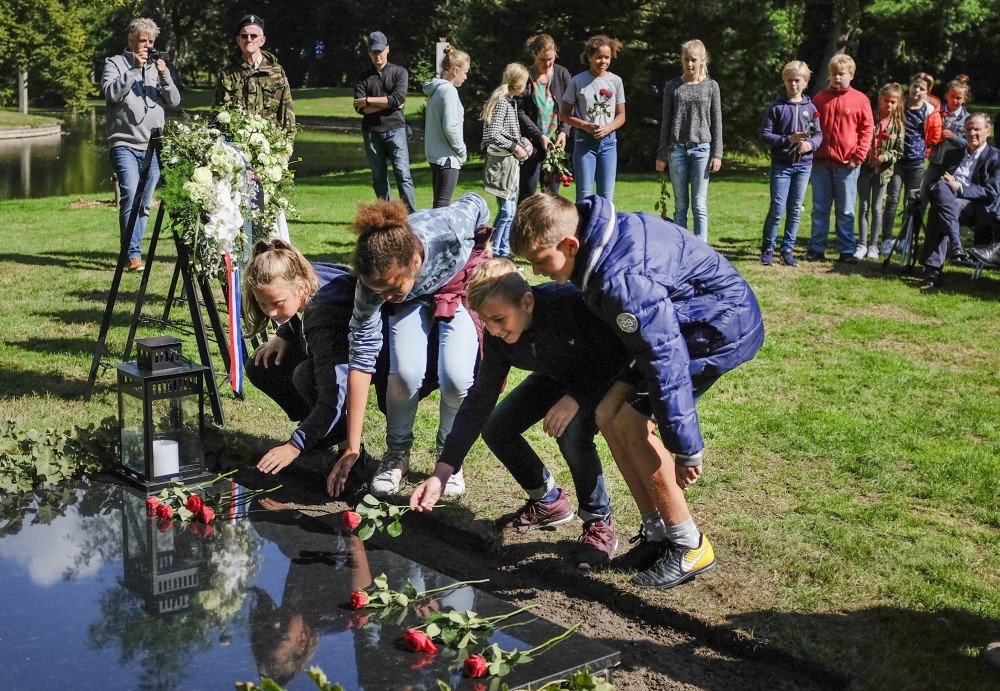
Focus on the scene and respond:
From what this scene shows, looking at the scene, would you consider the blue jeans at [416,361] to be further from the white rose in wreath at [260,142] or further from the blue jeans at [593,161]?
the blue jeans at [593,161]

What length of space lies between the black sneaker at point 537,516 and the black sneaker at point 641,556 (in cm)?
42

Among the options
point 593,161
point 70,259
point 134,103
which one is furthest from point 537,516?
point 70,259

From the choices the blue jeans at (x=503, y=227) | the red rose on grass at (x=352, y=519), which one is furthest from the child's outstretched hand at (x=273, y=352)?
the blue jeans at (x=503, y=227)

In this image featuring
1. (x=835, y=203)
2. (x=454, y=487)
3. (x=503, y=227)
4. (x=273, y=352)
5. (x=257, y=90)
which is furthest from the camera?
(x=835, y=203)

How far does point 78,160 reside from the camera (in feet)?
80.0

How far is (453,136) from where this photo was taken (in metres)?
9.90

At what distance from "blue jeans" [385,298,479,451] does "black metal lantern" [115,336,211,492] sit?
818mm

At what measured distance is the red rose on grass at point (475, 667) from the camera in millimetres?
3072

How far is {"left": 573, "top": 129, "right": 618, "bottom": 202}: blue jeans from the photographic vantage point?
988 centimetres

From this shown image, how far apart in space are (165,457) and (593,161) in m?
6.12

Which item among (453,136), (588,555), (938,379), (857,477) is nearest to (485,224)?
(588,555)

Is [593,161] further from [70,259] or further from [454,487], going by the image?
[454,487]

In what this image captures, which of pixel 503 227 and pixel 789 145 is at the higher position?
pixel 789 145

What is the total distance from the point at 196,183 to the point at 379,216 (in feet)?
4.84
